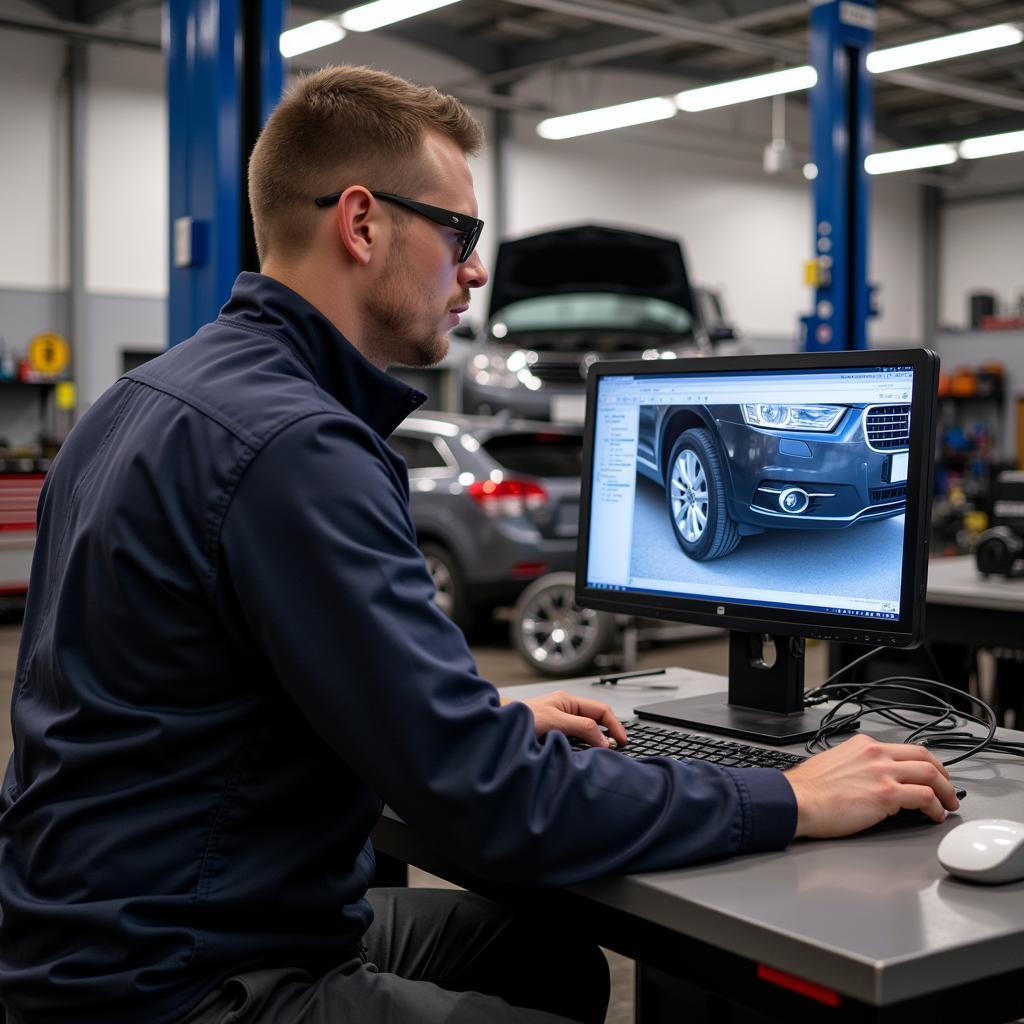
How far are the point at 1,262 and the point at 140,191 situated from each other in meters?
1.47

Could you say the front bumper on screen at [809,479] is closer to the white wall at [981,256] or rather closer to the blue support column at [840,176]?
the blue support column at [840,176]

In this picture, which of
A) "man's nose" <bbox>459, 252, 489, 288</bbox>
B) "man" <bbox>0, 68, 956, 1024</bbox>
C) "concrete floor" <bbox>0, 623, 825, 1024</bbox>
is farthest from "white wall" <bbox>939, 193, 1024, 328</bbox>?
"man" <bbox>0, 68, 956, 1024</bbox>

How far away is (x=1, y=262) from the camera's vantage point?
11.3 meters

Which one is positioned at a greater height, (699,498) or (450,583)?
(699,498)

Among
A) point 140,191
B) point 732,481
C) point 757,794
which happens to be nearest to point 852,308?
point 732,481

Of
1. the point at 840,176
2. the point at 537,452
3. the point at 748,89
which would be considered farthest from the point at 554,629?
the point at 748,89

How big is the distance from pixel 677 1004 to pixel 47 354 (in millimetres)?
10169

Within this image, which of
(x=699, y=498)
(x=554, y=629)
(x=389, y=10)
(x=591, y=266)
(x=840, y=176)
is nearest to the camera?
(x=699, y=498)

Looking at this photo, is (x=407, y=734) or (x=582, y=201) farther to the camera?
(x=582, y=201)

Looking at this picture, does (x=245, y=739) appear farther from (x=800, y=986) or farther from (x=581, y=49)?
(x=581, y=49)

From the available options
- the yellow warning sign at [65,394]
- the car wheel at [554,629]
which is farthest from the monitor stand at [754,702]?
the yellow warning sign at [65,394]

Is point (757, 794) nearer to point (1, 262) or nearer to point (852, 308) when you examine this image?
point (852, 308)

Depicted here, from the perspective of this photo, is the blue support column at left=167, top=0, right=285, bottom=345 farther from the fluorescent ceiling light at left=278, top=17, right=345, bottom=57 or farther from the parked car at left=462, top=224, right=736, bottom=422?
the fluorescent ceiling light at left=278, top=17, right=345, bottom=57

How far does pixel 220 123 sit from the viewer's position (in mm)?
4477
